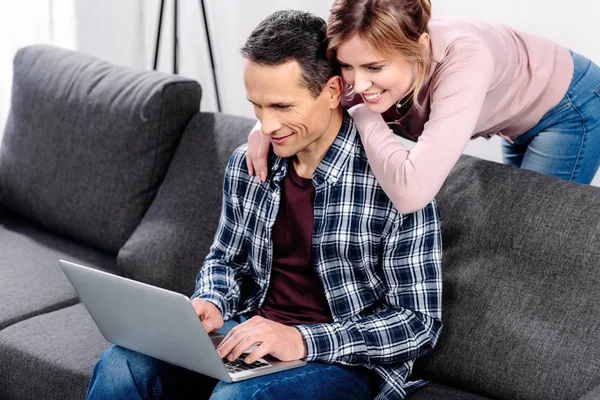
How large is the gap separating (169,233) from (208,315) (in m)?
0.59

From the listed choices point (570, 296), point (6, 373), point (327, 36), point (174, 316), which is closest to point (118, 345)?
point (174, 316)

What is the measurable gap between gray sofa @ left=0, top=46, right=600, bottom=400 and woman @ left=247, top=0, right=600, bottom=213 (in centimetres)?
19

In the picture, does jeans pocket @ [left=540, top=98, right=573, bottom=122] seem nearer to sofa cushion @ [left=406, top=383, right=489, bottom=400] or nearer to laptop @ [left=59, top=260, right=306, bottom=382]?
sofa cushion @ [left=406, top=383, right=489, bottom=400]

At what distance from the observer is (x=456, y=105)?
62.7 inches

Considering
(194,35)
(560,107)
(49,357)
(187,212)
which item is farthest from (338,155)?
(194,35)

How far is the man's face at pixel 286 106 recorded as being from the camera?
5.37 ft

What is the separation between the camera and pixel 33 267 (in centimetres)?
248

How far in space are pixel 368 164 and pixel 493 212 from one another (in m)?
0.32

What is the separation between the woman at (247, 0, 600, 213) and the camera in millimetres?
1570

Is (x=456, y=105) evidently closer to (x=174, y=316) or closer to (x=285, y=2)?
(x=174, y=316)

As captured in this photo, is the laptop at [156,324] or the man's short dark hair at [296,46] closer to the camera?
the laptop at [156,324]

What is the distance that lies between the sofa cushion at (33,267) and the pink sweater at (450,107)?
1.05 metres

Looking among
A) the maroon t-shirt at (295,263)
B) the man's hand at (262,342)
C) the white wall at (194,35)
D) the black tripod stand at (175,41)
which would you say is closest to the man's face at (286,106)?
the maroon t-shirt at (295,263)

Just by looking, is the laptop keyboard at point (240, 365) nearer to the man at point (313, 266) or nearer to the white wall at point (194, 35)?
the man at point (313, 266)
